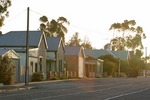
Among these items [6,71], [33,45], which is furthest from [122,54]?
[6,71]

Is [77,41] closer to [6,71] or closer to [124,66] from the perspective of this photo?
[124,66]

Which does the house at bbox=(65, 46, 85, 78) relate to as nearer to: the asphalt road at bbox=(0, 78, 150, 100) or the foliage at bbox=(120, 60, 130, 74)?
the foliage at bbox=(120, 60, 130, 74)

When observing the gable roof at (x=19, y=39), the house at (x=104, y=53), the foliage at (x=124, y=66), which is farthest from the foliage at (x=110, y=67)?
the gable roof at (x=19, y=39)

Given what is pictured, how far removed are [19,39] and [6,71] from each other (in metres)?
18.0

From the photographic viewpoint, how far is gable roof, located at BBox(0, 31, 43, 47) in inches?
2459

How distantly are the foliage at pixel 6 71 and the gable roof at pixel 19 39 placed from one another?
15.2 m

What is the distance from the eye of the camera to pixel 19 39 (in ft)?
209

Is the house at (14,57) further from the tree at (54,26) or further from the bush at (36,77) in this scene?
the tree at (54,26)

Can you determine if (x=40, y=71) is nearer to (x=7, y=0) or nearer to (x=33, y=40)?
(x=33, y=40)

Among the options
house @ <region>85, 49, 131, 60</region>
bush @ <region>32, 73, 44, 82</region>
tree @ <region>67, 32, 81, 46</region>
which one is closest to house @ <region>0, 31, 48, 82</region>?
bush @ <region>32, 73, 44, 82</region>

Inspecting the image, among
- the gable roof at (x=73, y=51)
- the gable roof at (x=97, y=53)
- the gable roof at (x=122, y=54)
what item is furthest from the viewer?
the gable roof at (x=122, y=54)

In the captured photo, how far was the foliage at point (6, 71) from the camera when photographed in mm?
45625

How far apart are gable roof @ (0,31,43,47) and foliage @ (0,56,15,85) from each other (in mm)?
15155

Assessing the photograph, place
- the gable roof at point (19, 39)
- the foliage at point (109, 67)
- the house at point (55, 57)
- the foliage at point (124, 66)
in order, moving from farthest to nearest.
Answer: the foliage at point (124, 66)
the foliage at point (109, 67)
the house at point (55, 57)
the gable roof at point (19, 39)
